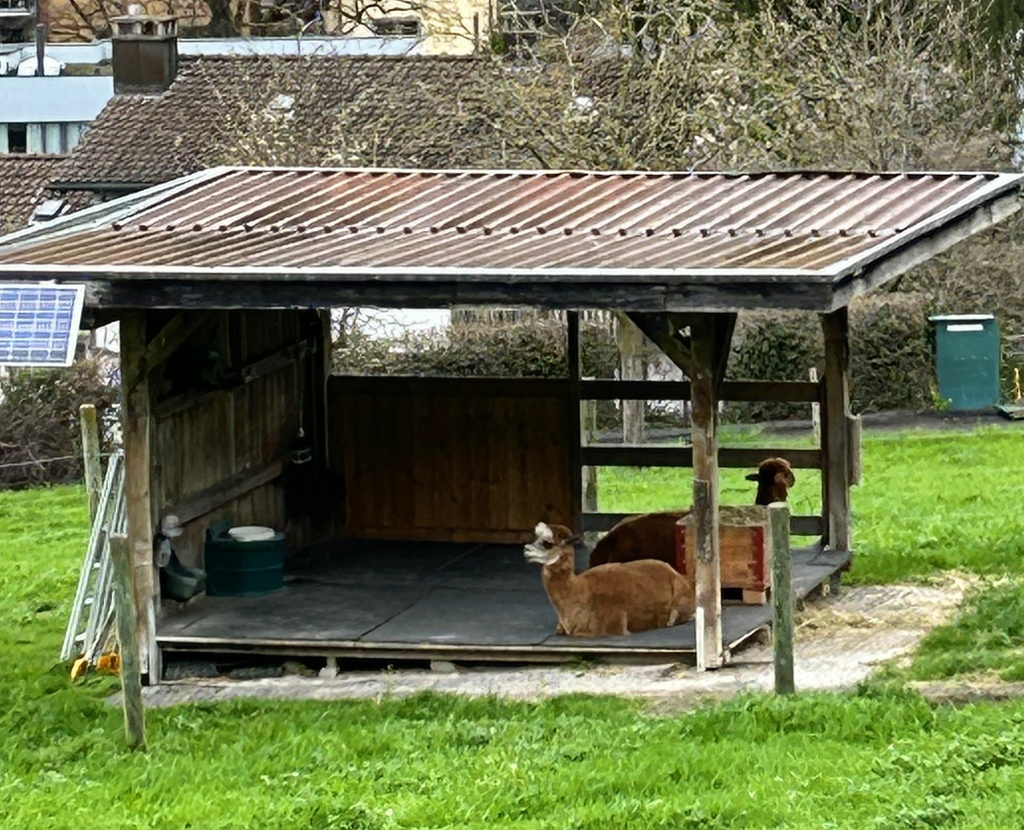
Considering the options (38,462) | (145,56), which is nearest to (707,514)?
(38,462)

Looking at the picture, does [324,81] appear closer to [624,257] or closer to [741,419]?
[741,419]

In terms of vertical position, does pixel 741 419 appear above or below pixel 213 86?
below

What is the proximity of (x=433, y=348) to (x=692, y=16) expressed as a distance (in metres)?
6.14

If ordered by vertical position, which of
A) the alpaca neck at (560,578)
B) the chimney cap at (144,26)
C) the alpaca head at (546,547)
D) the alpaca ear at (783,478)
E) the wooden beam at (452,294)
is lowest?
the alpaca neck at (560,578)

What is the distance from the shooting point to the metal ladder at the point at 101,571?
13.7 meters

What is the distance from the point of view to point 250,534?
1482 centimetres

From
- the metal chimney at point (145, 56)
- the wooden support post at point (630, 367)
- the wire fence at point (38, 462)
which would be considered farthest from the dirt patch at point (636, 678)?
the metal chimney at point (145, 56)

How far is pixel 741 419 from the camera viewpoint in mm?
26625

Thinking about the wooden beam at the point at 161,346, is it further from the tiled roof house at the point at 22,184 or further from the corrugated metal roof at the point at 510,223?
the tiled roof house at the point at 22,184

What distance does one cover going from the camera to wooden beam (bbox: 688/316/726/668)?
12.5m

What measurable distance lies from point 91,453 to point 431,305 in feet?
8.67

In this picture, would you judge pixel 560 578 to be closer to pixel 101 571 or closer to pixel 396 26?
pixel 101 571

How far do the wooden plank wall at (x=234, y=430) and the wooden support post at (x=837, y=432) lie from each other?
4046mm

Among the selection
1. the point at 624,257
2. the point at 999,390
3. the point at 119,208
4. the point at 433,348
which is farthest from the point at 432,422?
the point at 999,390
